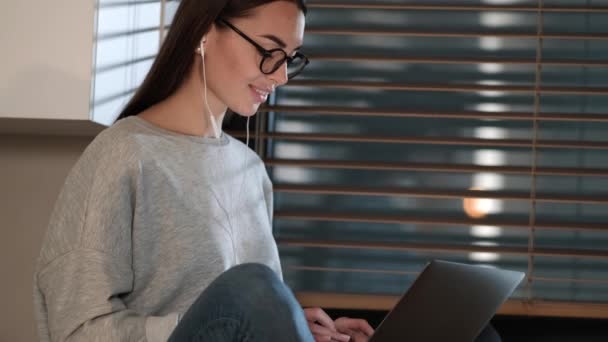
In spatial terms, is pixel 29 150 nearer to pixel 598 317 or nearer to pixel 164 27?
pixel 164 27

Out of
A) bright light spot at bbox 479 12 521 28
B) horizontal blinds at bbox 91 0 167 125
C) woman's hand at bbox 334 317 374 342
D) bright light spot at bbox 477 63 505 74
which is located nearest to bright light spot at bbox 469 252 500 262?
bright light spot at bbox 477 63 505 74

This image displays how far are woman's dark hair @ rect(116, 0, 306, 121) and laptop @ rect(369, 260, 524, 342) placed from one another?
0.51 metres

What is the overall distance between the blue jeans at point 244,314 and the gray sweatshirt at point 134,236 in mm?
240

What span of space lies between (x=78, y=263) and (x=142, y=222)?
13cm

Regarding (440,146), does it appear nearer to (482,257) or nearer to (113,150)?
(482,257)

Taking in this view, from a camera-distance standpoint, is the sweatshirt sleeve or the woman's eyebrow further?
the woman's eyebrow

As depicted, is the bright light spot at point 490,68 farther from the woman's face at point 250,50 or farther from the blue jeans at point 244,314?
the blue jeans at point 244,314

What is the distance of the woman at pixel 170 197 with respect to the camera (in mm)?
1304

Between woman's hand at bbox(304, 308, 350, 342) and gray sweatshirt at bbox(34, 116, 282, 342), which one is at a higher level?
gray sweatshirt at bbox(34, 116, 282, 342)

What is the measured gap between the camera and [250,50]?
1472 millimetres

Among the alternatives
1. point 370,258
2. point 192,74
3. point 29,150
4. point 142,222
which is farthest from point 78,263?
point 370,258

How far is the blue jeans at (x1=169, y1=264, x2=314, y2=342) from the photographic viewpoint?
104 centimetres

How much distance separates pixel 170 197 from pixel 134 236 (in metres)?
0.10

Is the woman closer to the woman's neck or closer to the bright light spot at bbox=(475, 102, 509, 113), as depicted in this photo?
the woman's neck
